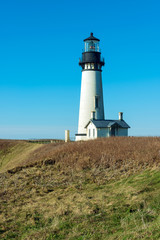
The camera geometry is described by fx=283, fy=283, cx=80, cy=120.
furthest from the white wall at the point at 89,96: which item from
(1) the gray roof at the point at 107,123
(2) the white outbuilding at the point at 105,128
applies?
(1) the gray roof at the point at 107,123

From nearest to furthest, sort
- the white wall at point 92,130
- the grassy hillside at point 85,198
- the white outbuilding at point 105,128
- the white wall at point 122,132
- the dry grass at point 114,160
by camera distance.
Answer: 1. the grassy hillside at point 85,198
2. the dry grass at point 114,160
3. the white outbuilding at point 105,128
4. the white wall at point 92,130
5. the white wall at point 122,132

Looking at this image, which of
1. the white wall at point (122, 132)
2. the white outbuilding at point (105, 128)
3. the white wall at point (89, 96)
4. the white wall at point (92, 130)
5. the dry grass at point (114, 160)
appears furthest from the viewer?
the white wall at point (89, 96)

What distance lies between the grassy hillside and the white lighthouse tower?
72.5 feet

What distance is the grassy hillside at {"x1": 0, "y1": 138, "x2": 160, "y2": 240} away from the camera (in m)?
6.56

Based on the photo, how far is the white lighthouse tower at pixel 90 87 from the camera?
1490 inches

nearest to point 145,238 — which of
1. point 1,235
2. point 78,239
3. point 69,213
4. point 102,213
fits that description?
point 78,239

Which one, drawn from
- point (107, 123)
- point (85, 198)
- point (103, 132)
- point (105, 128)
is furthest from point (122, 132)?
point (85, 198)

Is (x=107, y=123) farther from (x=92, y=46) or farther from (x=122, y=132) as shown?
(x=92, y=46)

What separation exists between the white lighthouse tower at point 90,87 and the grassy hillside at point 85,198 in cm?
2209

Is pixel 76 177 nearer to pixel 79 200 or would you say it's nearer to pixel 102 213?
pixel 79 200

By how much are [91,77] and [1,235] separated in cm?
3267

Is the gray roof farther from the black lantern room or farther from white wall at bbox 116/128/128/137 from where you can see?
the black lantern room

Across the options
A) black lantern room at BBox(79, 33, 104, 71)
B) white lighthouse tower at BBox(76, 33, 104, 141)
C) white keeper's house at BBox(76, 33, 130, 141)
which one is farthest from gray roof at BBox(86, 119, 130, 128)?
black lantern room at BBox(79, 33, 104, 71)

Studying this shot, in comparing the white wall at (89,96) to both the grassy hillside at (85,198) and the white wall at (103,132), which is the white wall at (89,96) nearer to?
the white wall at (103,132)
